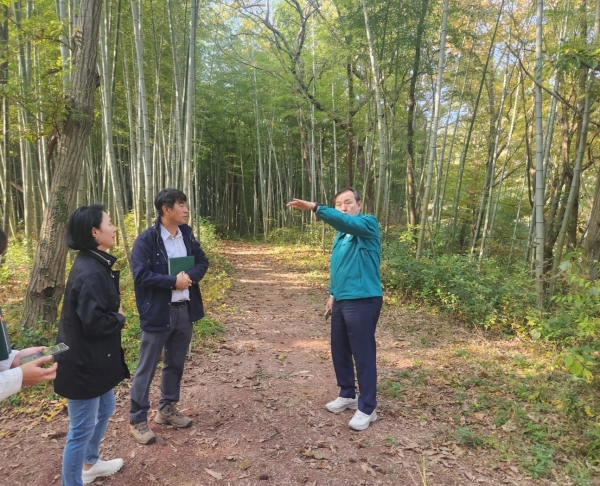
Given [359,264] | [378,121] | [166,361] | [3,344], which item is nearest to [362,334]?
[359,264]

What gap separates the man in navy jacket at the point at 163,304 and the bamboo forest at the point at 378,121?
188 centimetres

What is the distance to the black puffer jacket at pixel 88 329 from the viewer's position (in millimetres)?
1659

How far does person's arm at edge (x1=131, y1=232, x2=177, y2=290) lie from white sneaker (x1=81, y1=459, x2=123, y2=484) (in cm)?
101

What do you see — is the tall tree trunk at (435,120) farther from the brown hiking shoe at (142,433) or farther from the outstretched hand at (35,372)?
the outstretched hand at (35,372)

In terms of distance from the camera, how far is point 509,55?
742cm

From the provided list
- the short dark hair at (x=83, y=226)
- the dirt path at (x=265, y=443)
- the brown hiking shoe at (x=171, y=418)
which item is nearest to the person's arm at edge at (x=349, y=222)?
the short dark hair at (x=83, y=226)

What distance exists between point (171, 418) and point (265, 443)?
67 centimetres

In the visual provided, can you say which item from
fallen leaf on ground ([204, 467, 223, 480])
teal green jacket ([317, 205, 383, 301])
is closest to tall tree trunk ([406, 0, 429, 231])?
teal green jacket ([317, 205, 383, 301])

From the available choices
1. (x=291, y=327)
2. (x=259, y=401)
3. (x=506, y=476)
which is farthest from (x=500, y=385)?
(x=291, y=327)

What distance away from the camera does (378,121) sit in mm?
6016

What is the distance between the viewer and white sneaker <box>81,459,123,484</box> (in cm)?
197

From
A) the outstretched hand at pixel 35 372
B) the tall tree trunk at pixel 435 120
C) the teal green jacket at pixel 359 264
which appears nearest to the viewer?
the outstretched hand at pixel 35 372

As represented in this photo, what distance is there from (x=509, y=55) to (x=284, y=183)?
11982mm

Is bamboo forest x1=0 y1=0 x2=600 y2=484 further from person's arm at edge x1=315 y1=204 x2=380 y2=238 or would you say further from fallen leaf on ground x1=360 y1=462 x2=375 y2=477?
person's arm at edge x1=315 y1=204 x2=380 y2=238
